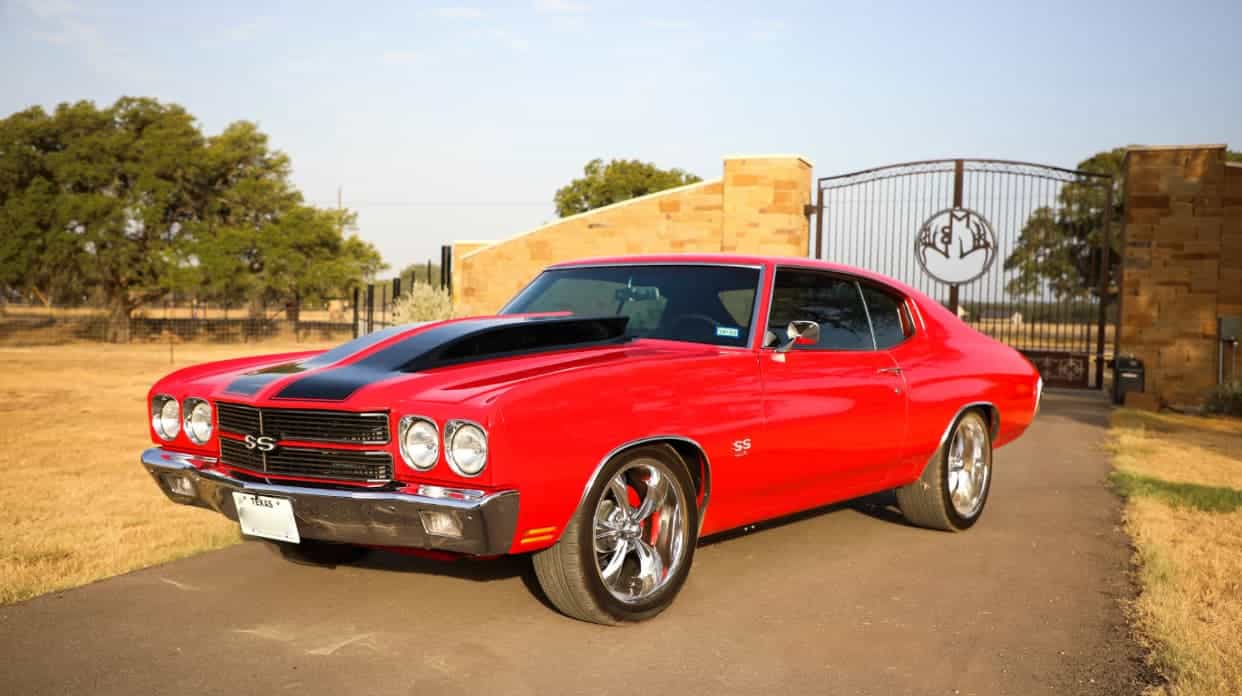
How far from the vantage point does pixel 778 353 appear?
4.79m

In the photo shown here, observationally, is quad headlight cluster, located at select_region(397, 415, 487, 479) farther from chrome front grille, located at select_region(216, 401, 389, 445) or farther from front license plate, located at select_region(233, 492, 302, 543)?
front license plate, located at select_region(233, 492, 302, 543)

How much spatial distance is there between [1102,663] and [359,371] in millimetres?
2980

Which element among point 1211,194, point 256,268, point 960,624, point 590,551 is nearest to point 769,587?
point 960,624

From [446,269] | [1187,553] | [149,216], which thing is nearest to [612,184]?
[149,216]

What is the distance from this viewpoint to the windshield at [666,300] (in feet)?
16.0

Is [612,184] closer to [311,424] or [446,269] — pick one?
[446,269]

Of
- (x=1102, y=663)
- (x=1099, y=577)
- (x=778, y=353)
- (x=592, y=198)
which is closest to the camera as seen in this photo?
(x=1102, y=663)

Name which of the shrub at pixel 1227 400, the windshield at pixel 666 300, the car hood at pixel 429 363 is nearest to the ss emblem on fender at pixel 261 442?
the car hood at pixel 429 363

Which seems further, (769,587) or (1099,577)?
(1099,577)

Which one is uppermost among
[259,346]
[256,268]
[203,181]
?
[203,181]

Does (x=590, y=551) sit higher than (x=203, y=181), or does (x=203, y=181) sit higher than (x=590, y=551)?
(x=203, y=181)

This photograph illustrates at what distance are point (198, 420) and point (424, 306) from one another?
429 inches

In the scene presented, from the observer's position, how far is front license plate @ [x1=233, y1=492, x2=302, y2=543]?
3.84 meters

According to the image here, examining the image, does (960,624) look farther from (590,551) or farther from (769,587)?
(590,551)
